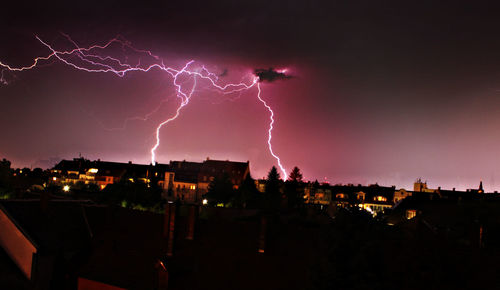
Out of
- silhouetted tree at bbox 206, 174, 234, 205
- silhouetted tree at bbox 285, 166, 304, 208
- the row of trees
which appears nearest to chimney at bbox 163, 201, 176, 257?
the row of trees

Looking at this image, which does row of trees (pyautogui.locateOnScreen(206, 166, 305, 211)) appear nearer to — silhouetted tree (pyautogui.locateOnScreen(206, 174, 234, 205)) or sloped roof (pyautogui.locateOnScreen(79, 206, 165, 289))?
silhouetted tree (pyautogui.locateOnScreen(206, 174, 234, 205))

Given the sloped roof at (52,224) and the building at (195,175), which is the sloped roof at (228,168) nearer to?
the building at (195,175)

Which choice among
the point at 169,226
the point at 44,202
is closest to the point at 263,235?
the point at 169,226

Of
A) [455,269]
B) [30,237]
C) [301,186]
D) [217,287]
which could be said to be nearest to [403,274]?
[455,269]

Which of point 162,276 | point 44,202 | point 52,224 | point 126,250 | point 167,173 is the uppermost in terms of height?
point 167,173

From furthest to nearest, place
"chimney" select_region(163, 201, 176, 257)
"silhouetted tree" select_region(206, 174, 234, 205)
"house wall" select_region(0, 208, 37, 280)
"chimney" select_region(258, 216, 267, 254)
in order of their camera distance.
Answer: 1. "silhouetted tree" select_region(206, 174, 234, 205)
2. "house wall" select_region(0, 208, 37, 280)
3. "chimney" select_region(163, 201, 176, 257)
4. "chimney" select_region(258, 216, 267, 254)

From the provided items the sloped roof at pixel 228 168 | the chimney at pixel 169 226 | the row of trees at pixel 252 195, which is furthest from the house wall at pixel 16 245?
the sloped roof at pixel 228 168

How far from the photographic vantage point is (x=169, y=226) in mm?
23562

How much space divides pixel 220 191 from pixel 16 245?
44848mm

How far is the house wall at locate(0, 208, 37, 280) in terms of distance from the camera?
2497 centimetres

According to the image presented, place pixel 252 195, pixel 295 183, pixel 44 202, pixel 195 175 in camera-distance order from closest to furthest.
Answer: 1. pixel 44 202
2. pixel 252 195
3. pixel 295 183
4. pixel 195 175

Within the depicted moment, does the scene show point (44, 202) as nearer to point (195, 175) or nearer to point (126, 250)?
point (126, 250)

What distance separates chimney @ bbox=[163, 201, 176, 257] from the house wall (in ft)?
26.8

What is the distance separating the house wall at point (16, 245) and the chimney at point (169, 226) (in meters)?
8.16
